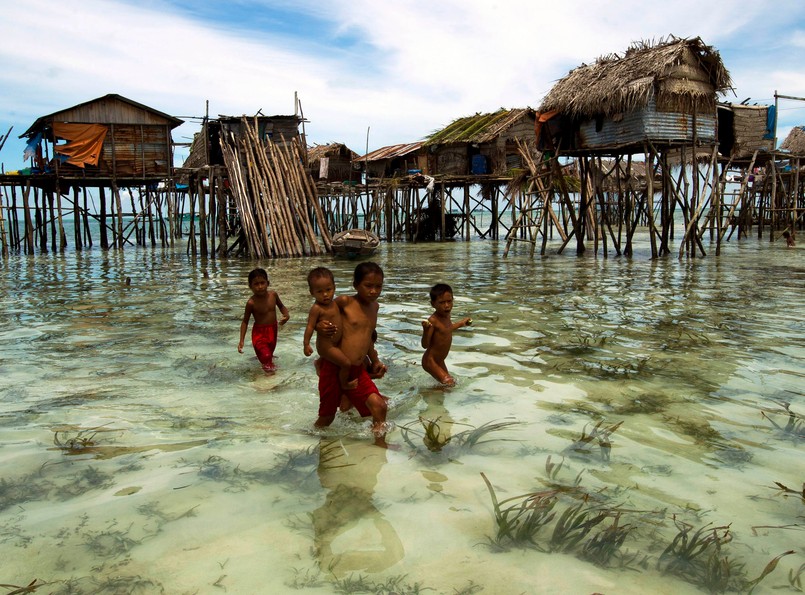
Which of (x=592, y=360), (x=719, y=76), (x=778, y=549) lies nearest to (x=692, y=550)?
(x=778, y=549)

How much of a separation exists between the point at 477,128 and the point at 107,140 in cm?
1507

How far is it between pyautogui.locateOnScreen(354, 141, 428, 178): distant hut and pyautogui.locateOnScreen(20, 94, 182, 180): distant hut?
9.25 meters

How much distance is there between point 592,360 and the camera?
5324 mm

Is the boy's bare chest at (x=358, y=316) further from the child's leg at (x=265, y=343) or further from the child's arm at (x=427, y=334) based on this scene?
the child's leg at (x=265, y=343)

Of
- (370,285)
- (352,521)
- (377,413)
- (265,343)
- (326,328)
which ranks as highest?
(370,285)

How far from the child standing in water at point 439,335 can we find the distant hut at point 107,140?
21720 millimetres

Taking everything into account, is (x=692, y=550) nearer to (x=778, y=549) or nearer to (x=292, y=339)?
(x=778, y=549)

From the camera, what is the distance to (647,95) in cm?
1365

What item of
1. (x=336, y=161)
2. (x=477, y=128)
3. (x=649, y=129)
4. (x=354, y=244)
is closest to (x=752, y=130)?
(x=649, y=129)

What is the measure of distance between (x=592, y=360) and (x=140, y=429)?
3449mm

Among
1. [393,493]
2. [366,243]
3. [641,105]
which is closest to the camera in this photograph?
[393,493]

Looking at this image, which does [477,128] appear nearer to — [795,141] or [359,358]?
[795,141]

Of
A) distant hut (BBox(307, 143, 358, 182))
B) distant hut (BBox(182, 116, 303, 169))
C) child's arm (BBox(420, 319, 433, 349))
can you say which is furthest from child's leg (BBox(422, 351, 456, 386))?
distant hut (BBox(307, 143, 358, 182))

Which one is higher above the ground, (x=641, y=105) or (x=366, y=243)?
(x=641, y=105)
